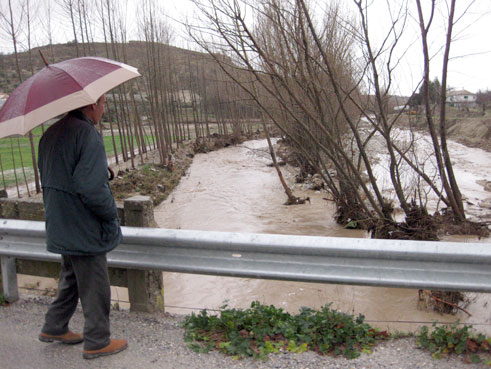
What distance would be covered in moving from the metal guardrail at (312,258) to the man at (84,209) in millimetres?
469

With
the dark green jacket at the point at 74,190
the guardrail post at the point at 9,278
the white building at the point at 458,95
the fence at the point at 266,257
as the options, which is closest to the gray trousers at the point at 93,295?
the dark green jacket at the point at 74,190

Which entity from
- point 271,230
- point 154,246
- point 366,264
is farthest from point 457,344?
point 271,230

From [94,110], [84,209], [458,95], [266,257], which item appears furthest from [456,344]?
[458,95]

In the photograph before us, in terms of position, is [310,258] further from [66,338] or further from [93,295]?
[66,338]

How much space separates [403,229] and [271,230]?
4.07 meters

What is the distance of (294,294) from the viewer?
680cm

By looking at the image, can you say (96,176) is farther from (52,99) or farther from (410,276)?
(410,276)

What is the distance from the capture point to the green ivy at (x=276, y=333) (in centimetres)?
317

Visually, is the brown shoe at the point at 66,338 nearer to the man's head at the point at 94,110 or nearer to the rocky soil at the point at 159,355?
the rocky soil at the point at 159,355

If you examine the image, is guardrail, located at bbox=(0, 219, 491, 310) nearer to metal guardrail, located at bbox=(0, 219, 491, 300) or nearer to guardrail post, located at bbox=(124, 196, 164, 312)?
metal guardrail, located at bbox=(0, 219, 491, 300)

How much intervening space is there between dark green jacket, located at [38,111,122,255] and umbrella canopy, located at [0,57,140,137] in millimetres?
188

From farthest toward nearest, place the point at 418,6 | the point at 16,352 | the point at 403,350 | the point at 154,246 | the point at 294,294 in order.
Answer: the point at 418,6 → the point at 294,294 → the point at 154,246 → the point at 16,352 → the point at 403,350

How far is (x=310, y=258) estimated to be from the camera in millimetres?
3266

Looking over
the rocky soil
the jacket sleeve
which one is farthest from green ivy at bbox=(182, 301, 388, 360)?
the jacket sleeve
